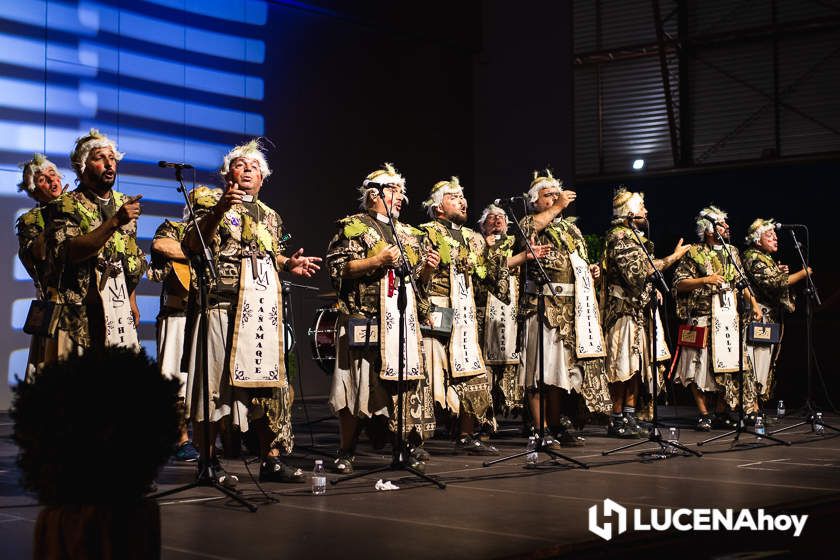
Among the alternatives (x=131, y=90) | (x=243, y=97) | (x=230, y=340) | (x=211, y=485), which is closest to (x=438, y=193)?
(x=230, y=340)

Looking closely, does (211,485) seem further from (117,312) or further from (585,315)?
(585,315)

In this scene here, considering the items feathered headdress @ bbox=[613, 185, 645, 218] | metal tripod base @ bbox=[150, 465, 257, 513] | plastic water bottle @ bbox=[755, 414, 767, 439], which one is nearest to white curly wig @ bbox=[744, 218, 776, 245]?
plastic water bottle @ bbox=[755, 414, 767, 439]

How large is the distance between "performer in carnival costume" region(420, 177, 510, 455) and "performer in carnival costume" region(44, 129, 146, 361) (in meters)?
2.09

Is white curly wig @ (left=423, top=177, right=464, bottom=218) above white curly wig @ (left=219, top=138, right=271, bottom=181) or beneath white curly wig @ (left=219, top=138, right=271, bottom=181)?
above

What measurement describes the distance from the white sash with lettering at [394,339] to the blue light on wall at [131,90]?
16.5 ft

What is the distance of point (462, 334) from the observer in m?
6.70

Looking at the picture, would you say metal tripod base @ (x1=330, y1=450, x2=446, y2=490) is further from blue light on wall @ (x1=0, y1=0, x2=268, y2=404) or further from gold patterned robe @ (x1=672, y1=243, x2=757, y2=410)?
Result: blue light on wall @ (x1=0, y1=0, x2=268, y2=404)

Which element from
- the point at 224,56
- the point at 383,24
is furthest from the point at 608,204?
the point at 224,56

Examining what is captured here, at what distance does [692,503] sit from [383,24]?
938 centimetres

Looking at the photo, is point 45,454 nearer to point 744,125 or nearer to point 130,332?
point 130,332

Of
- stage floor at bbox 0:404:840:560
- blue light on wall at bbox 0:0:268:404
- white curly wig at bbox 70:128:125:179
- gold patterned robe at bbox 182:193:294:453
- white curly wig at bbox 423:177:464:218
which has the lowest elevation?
stage floor at bbox 0:404:840:560

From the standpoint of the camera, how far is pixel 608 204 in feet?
45.9

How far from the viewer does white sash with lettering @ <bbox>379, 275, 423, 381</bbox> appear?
18.3 feet

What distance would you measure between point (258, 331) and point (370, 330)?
798mm
